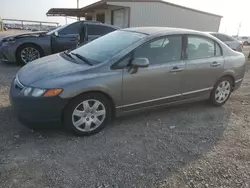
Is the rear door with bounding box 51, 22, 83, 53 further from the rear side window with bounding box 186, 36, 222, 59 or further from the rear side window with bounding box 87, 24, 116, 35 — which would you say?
the rear side window with bounding box 186, 36, 222, 59

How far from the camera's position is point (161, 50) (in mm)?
3713

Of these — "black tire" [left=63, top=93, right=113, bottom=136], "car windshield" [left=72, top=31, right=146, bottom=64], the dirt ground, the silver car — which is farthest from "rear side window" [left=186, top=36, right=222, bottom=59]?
"black tire" [left=63, top=93, right=113, bottom=136]

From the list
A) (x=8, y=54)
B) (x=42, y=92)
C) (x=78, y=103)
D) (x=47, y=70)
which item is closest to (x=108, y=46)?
(x=47, y=70)

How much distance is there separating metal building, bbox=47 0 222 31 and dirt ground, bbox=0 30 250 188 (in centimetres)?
1428

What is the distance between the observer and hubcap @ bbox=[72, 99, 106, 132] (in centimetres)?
317

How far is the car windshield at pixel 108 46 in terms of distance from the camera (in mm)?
3471

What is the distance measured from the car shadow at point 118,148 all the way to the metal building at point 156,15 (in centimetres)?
1424

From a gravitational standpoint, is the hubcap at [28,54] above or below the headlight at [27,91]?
below

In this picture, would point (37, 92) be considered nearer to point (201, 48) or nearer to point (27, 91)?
point (27, 91)

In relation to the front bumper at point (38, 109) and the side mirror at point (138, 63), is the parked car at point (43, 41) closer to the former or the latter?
the side mirror at point (138, 63)

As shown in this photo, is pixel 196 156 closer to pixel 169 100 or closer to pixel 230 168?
pixel 230 168

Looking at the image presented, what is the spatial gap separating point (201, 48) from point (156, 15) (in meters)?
14.6

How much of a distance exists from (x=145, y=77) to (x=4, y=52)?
5661 millimetres

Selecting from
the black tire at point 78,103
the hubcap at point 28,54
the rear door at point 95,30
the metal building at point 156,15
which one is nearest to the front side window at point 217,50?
the black tire at point 78,103
